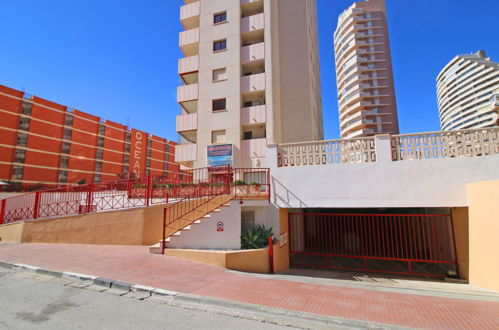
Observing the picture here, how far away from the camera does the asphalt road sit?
3.97m

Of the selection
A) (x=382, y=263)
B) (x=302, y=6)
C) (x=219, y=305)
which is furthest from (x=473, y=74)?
(x=219, y=305)

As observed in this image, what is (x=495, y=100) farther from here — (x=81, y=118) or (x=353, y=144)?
(x=81, y=118)

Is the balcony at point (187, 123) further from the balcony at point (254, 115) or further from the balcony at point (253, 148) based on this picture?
the balcony at point (253, 148)

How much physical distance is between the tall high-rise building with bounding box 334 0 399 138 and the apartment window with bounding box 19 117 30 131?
2465 inches

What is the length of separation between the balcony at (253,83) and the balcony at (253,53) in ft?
5.41

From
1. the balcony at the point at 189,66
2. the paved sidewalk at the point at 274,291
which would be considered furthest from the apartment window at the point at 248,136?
the paved sidewalk at the point at 274,291

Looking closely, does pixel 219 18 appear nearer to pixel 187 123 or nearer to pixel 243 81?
pixel 243 81

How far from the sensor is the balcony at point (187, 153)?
2208cm

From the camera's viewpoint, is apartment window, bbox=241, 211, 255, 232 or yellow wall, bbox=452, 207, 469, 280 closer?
yellow wall, bbox=452, 207, 469, 280

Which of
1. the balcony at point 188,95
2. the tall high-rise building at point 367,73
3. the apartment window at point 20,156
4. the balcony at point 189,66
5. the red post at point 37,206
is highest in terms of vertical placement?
the tall high-rise building at point 367,73

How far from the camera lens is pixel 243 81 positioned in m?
22.3

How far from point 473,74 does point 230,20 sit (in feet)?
276

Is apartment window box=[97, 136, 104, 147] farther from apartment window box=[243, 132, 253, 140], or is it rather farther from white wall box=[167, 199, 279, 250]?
white wall box=[167, 199, 279, 250]

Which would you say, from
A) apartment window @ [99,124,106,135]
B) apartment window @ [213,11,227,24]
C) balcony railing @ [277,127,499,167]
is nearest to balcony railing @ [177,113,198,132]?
apartment window @ [213,11,227,24]
